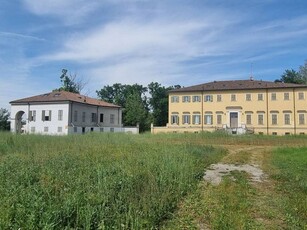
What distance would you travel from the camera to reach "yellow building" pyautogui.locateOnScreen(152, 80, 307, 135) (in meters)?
46.3

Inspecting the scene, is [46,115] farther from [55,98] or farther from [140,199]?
[140,199]

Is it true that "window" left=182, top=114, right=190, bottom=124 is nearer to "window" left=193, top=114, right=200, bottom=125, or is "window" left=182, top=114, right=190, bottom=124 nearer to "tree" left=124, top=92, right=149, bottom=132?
"window" left=193, top=114, right=200, bottom=125

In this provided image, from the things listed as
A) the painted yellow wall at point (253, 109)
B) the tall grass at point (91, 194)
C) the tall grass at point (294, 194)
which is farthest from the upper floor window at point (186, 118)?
the tall grass at point (91, 194)

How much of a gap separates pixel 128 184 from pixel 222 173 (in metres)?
5.32

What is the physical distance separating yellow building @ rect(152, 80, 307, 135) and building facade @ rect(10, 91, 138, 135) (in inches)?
442

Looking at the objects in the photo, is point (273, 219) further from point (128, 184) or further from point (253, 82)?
point (253, 82)

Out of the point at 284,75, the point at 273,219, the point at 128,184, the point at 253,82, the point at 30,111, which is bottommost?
the point at 273,219

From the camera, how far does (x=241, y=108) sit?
161 ft

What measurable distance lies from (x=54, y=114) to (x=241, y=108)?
28.7 m

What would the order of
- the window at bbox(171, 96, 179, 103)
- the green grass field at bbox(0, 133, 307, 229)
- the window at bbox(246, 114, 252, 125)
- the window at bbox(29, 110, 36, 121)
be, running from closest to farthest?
the green grass field at bbox(0, 133, 307, 229)
the window at bbox(246, 114, 252, 125)
the window at bbox(29, 110, 36, 121)
the window at bbox(171, 96, 179, 103)

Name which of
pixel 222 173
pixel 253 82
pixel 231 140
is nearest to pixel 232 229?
pixel 222 173

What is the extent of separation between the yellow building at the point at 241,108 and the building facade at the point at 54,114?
36.9 feet

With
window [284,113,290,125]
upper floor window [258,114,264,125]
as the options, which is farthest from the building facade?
window [284,113,290,125]

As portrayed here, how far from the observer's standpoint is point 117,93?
3091 inches
